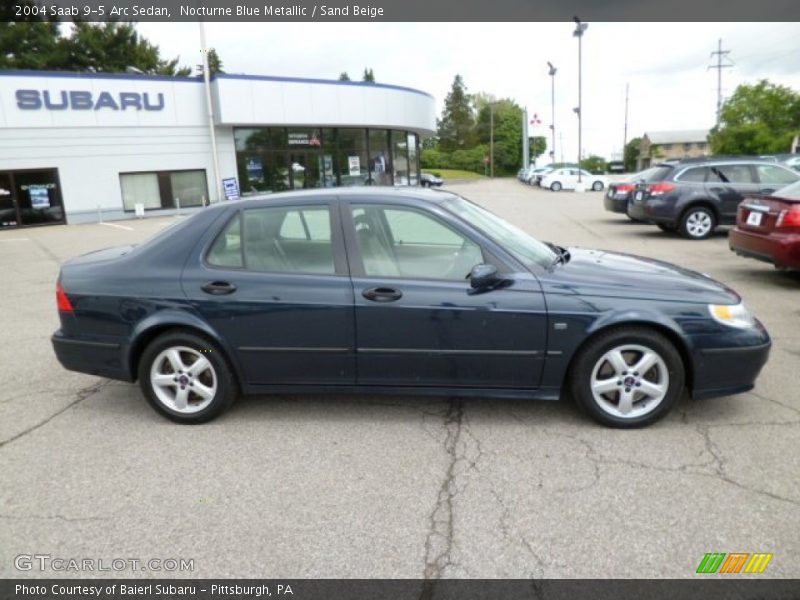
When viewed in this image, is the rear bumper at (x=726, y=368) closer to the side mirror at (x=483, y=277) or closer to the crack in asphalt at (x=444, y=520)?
the side mirror at (x=483, y=277)

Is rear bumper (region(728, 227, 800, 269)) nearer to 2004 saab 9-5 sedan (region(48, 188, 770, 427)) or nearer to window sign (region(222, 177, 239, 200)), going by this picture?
2004 saab 9-5 sedan (region(48, 188, 770, 427))

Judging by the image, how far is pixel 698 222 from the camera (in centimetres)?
1176

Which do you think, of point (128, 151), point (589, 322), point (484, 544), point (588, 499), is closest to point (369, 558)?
point (484, 544)

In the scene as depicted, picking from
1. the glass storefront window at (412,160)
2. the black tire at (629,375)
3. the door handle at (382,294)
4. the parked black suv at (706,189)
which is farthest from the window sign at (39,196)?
the black tire at (629,375)

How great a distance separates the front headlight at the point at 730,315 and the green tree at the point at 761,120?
50.0 m

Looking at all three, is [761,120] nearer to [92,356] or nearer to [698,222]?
[698,222]

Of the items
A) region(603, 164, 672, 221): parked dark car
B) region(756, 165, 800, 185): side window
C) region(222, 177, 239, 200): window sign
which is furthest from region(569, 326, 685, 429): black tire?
region(222, 177, 239, 200): window sign

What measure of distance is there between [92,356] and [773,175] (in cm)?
1240

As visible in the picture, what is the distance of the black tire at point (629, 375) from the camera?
352 centimetres

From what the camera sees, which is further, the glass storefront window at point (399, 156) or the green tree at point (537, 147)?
the green tree at point (537, 147)

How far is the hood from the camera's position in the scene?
354 cm

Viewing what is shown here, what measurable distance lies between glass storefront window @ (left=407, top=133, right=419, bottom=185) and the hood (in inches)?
1153

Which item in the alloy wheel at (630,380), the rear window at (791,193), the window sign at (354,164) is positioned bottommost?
the alloy wheel at (630,380)

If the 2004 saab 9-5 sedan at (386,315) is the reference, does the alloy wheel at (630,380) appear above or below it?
below
